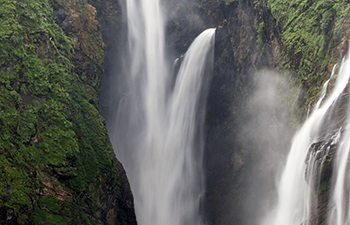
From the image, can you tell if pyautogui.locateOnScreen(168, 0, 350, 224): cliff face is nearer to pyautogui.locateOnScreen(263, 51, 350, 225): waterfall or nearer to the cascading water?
the cascading water

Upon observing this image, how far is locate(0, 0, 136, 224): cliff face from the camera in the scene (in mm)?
10469

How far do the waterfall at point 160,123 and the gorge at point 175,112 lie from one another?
3.5 inches

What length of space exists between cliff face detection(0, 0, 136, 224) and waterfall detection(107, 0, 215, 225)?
232 inches

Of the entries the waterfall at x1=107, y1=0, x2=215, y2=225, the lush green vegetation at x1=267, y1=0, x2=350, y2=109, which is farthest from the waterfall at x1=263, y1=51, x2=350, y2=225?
the waterfall at x1=107, y1=0, x2=215, y2=225

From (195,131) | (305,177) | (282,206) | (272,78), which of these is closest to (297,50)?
Answer: (272,78)

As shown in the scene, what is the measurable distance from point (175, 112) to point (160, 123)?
1.48 metres

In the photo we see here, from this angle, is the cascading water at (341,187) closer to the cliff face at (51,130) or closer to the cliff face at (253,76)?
the cliff face at (253,76)

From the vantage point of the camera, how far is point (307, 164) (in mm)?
11641

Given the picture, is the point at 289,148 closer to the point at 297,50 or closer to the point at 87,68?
the point at 297,50

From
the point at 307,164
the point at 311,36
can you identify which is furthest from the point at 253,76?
the point at 307,164

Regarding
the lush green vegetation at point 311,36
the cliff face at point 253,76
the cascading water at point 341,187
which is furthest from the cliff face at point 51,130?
the lush green vegetation at point 311,36

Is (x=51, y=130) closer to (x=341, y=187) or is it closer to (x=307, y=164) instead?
(x=307, y=164)

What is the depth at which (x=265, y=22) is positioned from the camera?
18.1 m

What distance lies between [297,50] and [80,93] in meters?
11.0
